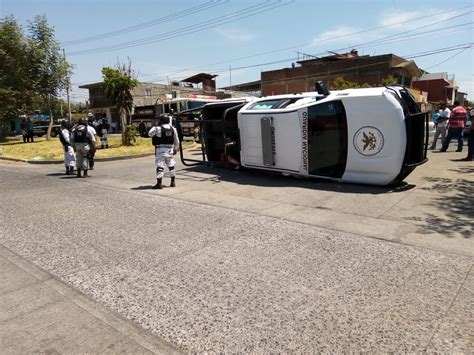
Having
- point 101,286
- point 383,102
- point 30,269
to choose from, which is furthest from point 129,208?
point 383,102

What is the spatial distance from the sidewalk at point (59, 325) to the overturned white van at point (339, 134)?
237 inches

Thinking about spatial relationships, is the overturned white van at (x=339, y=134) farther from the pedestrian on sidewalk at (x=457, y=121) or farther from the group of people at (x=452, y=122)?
the pedestrian on sidewalk at (x=457, y=121)

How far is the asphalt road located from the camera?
9.87 ft

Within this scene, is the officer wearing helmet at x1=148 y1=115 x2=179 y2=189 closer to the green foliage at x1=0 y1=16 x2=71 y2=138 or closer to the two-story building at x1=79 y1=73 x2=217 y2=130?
the green foliage at x1=0 y1=16 x2=71 y2=138

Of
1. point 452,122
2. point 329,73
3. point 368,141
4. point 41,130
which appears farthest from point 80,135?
point 329,73

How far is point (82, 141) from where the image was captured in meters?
10.9

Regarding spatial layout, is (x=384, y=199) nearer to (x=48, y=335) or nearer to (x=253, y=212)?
(x=253, y=212)

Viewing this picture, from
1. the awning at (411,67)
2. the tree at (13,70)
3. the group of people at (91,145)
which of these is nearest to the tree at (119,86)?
the group of people at (91,145)

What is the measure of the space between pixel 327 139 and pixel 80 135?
704 cm

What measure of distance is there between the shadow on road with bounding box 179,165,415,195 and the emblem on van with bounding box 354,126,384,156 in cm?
80

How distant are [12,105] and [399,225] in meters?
27.8

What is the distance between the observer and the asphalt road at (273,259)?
3.01 metres

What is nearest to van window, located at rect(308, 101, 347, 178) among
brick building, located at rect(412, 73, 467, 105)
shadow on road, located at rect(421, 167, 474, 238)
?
shadow on road, located at rect(421, 167, 474, 238)

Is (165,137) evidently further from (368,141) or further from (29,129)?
(29,129)
